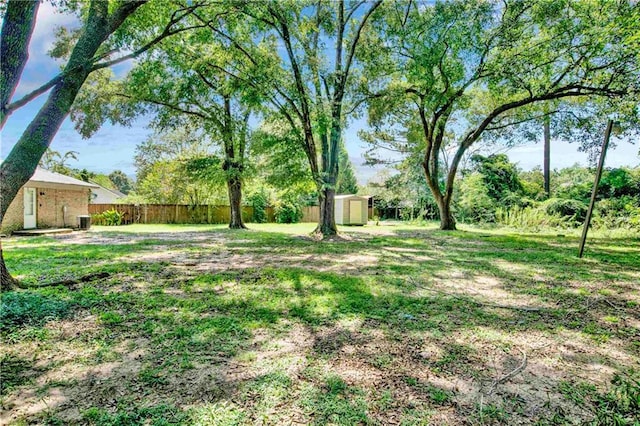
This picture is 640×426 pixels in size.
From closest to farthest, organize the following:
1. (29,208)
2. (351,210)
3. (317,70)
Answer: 1. (317,70)
2. (29,208)
3. (351,210)

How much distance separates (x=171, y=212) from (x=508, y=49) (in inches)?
731

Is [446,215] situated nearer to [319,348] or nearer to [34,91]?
[319,348]

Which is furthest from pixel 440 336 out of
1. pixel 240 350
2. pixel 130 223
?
pixel 130 223

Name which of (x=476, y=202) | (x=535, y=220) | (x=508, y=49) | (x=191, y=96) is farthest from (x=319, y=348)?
(x=476, y=202)

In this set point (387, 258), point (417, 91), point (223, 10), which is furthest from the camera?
point (417, 91)

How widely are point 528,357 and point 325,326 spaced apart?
1576 millimetres

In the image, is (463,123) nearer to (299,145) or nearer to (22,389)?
(299,145)

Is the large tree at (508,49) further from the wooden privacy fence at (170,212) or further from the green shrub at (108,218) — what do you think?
the green shrub at (108,218)

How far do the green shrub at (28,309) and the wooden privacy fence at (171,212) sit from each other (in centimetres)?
1581

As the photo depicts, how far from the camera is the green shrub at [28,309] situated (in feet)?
9.86

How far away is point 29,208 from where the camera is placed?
497 inches

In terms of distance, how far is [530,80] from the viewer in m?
10.1

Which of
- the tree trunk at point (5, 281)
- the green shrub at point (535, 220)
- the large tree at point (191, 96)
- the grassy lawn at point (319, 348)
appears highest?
the large tree at point (191, 96)

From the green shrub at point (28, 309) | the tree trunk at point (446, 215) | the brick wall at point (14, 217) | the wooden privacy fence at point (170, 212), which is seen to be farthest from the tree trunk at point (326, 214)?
the brick wall at point (14, 217)
